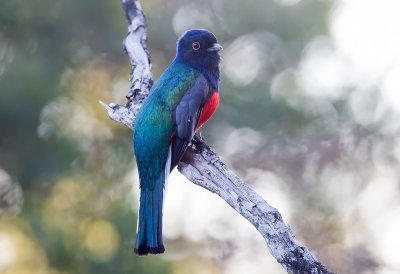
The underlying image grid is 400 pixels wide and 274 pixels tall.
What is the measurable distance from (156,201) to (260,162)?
4651 mm

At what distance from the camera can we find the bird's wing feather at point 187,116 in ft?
15.2

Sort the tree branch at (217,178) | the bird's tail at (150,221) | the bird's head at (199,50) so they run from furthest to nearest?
the bird's head at (199,50) → the bird's tail at (150,221) → the tree branch at (217,178)

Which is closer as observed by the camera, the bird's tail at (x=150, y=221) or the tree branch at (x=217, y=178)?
the tree branch at (x=217, y=178)

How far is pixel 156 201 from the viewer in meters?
4.60

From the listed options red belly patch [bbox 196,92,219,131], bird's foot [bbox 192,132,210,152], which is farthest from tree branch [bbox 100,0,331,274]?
red belly patch [bbox 196,92,219,131]

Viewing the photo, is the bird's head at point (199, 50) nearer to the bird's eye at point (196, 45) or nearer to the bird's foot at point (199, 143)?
the bird's eye at point (196, 45)

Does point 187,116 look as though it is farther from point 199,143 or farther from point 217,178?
point 217,178

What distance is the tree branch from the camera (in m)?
3.75

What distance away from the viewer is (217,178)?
13.9 feet

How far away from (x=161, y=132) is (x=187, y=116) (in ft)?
0.55

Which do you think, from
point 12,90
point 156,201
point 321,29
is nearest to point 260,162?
point 321,29

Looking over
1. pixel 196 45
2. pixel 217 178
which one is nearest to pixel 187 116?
pixel 217 178

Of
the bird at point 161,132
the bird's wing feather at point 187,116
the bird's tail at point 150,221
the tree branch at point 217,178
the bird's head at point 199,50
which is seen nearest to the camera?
the tree branch at point 217,178

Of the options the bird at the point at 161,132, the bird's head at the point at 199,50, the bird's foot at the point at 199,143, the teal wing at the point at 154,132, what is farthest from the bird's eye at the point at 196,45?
the bird's foot at the point at 199,143
